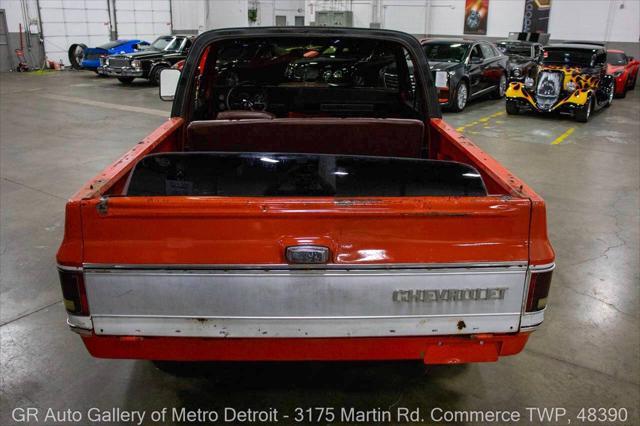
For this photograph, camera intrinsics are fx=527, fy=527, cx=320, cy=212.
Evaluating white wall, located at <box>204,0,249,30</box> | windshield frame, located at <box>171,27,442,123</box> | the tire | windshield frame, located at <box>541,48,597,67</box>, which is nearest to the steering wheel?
windshield frame, located at <box>171,27,442,123</box>

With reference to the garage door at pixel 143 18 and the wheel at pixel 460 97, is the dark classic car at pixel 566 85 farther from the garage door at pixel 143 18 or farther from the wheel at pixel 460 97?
the garage door at pixel 143 18

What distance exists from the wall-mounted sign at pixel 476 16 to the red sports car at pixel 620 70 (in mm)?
8550

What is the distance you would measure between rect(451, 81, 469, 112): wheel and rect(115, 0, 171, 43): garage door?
16.1m

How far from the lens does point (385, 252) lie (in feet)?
6.13

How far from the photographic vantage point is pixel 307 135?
3172mm

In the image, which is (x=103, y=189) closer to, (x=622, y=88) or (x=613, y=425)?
(x=613, y=425)

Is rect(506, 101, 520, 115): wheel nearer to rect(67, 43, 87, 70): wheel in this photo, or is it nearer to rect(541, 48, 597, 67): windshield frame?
→ rect(541, 48, 597, 67): windshield frame

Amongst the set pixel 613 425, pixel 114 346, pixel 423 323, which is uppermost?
pixel 423 323

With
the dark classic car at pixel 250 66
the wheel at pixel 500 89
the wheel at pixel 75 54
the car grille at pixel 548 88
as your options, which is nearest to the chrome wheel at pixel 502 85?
the wheel at pixel 500 89

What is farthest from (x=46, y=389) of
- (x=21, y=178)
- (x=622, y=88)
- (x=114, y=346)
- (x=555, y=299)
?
(x=622, y=88)

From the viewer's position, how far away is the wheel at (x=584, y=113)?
10148mm

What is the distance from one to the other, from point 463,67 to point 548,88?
1706 millimetres

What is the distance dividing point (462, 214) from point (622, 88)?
1464 centimetres

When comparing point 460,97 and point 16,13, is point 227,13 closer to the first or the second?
point 16,13
